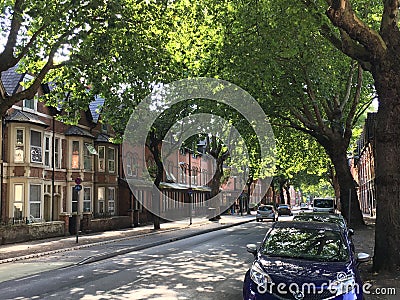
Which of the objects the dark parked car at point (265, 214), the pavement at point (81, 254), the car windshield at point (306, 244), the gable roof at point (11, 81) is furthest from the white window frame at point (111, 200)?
the car windshield at point (306, 244)

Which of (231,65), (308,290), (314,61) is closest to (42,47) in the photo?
(231,65)

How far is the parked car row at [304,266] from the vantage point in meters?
6.74

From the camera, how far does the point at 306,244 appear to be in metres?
8.29

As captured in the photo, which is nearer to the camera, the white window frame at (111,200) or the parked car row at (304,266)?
the parked car row at (304,266)

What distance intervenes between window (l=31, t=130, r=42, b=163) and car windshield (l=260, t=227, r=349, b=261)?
67.9 feet

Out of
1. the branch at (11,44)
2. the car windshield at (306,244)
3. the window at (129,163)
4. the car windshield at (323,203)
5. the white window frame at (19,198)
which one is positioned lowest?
the car windshield at (323,203)

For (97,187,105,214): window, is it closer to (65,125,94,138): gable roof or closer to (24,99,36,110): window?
(65,125,94,138): gable roof

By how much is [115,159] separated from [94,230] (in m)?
7.85

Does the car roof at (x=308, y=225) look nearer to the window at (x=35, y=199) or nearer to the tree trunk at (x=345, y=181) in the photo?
the tree trunk at (x=345, y=181)

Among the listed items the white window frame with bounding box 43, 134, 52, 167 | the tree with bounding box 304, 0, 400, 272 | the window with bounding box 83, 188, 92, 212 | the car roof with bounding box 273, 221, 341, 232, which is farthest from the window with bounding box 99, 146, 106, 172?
the car roof with bounding box 273, 221, 341, 232

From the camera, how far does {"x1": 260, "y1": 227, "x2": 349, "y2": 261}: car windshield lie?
788 cm

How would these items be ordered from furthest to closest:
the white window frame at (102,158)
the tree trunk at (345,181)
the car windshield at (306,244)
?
1. the white window frame at (102,158)
2. the tree trunk at (345,181)
3. the car windshield at (306,244)

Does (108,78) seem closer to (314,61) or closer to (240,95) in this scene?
(240,95)

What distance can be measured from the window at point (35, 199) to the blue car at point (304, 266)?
20452 mm
